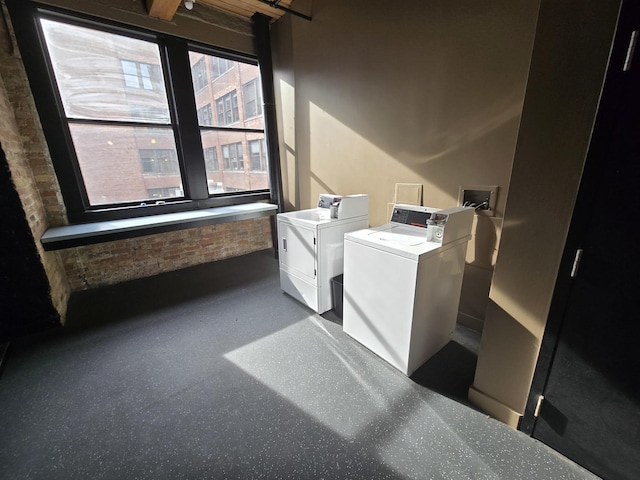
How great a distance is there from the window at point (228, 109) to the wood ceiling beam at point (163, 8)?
935mm

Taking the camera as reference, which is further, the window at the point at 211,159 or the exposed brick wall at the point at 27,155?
the window at the point at 211,159

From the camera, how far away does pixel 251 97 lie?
3.72 meters

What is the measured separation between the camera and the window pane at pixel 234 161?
11.6 feet

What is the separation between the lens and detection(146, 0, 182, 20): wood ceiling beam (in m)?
2.54

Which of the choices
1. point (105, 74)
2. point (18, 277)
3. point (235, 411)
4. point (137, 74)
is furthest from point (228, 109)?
point (235, 411)

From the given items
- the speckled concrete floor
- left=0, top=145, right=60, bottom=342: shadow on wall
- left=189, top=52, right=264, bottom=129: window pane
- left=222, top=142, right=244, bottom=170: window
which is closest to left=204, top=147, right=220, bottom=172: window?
left=222, top=142, right=244, bottom=170: window

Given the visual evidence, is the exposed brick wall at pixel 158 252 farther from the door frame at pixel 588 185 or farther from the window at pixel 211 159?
the door frame at pixel 588 185

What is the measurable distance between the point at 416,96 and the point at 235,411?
2.74 m

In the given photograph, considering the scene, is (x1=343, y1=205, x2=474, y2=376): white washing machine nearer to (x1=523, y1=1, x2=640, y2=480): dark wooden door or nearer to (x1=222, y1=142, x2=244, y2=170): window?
(x1=523, y1=1, x2=640, y2=480): dark wooden door

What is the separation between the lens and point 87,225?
269 cm

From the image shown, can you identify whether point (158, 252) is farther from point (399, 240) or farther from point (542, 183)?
point (542, 183)

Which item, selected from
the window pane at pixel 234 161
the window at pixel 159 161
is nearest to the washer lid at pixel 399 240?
the window pane at pixel 234 161

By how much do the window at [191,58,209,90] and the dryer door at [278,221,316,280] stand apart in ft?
7.16

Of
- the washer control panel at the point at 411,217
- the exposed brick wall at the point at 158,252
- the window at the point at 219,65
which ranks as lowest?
the exposed brick wall at the point at 158,252
